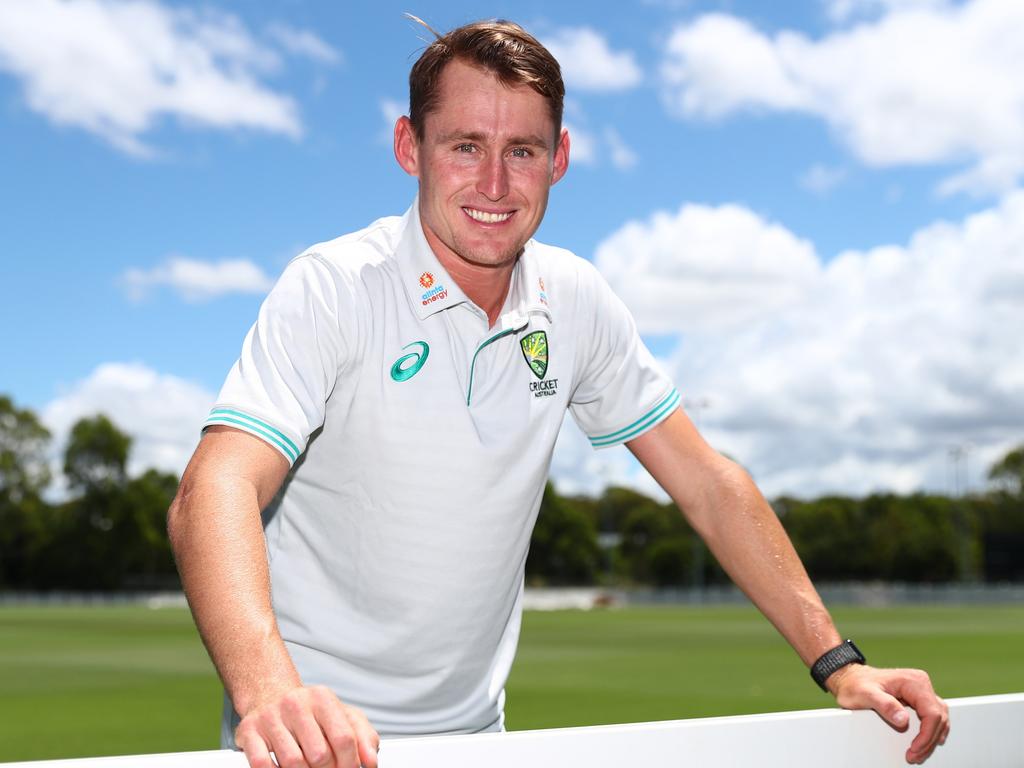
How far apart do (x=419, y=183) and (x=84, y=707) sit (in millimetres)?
15312

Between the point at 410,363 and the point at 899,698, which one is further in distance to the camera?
the point at 410,363

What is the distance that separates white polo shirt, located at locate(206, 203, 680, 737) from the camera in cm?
283

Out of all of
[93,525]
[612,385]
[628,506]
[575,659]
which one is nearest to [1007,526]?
[628,506]

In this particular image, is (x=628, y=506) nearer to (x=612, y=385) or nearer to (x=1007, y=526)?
(x=1007, y=526)

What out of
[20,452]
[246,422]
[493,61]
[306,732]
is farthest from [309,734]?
[20,452]

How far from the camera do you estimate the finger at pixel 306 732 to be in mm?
1710

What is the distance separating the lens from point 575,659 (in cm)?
2528

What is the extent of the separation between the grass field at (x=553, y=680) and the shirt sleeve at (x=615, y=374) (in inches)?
355

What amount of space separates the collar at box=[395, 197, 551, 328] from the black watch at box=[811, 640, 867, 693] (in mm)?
1129

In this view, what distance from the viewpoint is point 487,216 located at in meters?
3.00

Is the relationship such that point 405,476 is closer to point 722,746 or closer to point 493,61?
point 493,61

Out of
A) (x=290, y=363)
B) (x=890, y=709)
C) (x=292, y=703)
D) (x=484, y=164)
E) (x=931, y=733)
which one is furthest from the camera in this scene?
(x=484, y=164)

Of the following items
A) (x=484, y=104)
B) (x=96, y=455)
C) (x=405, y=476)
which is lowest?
(x=405, y=476)

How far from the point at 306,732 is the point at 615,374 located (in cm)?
195
